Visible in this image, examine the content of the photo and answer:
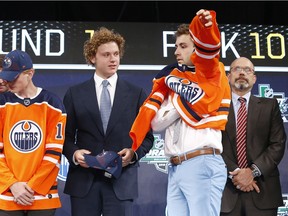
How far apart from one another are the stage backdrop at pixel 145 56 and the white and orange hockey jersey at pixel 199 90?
1.97 metres

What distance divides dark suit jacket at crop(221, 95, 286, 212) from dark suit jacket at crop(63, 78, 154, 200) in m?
0.68

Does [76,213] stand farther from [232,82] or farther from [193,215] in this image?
[232,82]

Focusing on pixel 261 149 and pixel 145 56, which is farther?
pixel 145 56

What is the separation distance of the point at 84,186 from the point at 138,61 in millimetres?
2048

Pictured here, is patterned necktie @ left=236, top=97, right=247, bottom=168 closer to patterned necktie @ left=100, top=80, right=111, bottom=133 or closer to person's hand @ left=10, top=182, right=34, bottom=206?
patterned necktie @ left=100, top=80, right=111, bottom=133

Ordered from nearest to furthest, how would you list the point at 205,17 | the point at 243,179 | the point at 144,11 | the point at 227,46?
1. the point at 205,17
2. the point at 243,179
3. the point at 227,46
4. the point at 144,11

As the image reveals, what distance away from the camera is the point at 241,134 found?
3734 millimetres

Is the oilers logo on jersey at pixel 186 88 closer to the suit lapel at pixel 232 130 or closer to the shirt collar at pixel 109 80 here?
the shirt collar at pixel 109 80

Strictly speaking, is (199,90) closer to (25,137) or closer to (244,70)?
(25,137)

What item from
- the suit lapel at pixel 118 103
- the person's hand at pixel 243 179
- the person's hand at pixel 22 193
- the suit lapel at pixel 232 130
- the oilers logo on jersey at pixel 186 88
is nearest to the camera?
the oilers logo on jersey at pixel 186 88

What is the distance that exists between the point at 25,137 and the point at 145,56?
215cm

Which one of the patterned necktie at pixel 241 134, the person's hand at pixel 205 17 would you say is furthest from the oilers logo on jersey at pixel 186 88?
the patterned necktie at pixel 241 134

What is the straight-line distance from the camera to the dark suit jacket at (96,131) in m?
3.13

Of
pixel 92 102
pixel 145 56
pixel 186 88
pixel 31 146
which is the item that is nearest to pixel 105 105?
pixel 92 102
